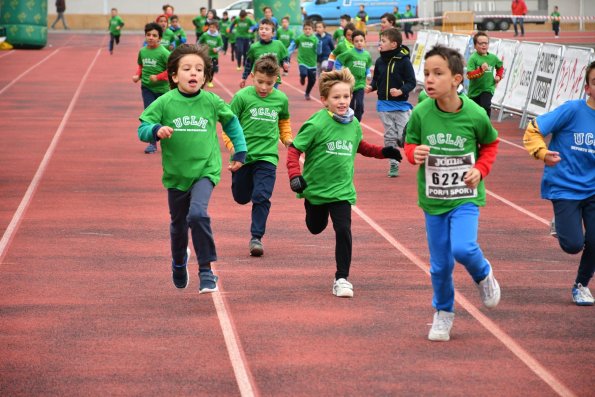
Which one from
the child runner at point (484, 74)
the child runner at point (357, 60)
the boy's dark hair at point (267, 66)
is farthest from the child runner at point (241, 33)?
the boy's dark hair at point (267, 66)

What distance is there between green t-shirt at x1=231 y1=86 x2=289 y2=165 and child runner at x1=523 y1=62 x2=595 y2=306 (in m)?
2.95

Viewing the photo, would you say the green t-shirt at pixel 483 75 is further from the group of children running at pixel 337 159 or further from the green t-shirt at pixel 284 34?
the green t-shirt at pixel 284 34

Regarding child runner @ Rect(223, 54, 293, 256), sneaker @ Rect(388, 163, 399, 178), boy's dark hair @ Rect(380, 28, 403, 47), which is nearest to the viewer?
child runner @ Rect(223, 54, 293, 256)

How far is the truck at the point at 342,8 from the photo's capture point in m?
62.7

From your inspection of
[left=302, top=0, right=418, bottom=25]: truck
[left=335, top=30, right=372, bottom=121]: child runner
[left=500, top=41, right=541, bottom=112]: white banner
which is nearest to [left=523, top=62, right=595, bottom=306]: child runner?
[left=335, top=30, right=372, bottom=121]: child runner

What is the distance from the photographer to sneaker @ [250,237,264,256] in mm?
10047

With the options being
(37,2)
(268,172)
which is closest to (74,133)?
(268,172)

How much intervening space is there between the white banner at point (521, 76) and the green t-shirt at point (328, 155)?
1359 cm

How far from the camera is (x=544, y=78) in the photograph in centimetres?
2084

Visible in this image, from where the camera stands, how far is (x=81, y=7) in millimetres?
75625

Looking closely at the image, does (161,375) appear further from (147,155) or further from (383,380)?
(147,155)

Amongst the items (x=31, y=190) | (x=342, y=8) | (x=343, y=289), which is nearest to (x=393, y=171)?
(x=31, y=190)

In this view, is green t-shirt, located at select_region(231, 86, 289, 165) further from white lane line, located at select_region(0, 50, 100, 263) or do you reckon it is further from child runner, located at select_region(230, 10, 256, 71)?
child runner, located at select_region(230, 10, 256, 71)

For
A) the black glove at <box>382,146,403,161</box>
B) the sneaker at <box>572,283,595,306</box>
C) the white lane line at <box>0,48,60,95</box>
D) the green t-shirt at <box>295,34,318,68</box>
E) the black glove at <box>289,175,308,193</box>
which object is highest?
the black glove at <box>382,146,403,161</box>
